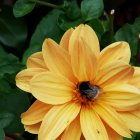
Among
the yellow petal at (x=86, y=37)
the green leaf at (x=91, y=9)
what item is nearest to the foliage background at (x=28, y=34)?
the green leaf at (x=91, y=9)

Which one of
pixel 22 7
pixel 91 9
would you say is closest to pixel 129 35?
pixel 91 9

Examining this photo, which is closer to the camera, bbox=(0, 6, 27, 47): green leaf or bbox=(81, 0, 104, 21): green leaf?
bbox=(81, 0, 104, 21): green leaf

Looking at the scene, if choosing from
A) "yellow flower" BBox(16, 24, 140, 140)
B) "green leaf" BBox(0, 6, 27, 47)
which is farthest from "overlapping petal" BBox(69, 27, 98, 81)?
"green leaf" BBox(0, 6, 27, 47)

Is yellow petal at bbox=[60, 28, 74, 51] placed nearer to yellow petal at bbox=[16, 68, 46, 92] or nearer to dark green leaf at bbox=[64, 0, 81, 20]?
yellow petal at bbox=[16, 68, 46, 92]

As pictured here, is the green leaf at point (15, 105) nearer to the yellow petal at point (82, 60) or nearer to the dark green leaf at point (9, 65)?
the dark green leaf at point (9, 65)

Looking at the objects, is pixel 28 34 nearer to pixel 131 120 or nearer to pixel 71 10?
pixel 71 10

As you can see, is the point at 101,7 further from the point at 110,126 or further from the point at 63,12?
the point at 110,126
